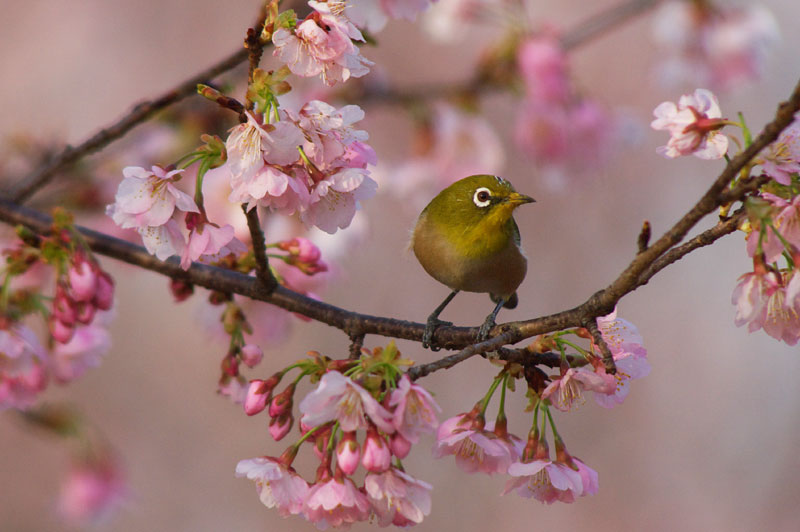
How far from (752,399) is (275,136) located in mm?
6452

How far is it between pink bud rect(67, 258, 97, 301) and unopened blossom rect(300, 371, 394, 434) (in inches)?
29.7

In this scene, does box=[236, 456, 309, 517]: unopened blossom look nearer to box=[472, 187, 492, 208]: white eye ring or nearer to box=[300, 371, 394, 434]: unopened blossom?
box=[300, 371, 394, 434]: unopened blossom

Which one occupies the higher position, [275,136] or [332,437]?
[275,136]

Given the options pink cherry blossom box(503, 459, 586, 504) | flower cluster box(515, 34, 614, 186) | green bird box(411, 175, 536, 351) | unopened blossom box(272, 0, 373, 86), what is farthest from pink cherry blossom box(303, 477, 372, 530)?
flower cluster box(515, 34, 614, 186)

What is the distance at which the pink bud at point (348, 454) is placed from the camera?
1.38m

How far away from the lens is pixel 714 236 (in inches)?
51.9

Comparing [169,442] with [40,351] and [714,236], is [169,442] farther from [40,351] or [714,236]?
[714,236]

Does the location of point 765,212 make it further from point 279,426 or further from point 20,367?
point 20,367

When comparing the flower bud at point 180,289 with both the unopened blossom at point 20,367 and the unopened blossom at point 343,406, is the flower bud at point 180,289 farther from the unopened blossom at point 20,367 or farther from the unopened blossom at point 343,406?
the unopened blossom at point 343,406

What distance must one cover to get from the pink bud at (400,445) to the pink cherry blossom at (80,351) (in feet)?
4.15

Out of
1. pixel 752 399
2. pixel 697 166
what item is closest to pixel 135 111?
pixel 697 166

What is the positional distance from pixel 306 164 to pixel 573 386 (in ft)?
2.21

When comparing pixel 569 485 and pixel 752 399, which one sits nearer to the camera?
pixel 569 485

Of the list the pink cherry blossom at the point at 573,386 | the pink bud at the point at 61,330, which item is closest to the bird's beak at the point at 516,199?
the pink cherry blossom at the point at 573,386
